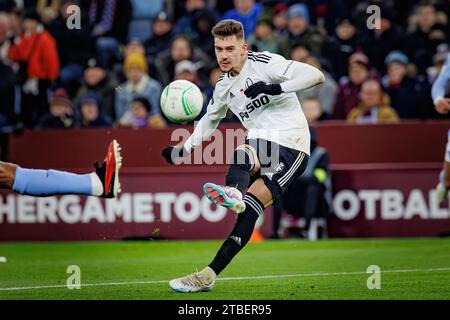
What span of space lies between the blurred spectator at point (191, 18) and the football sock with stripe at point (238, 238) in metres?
9.56

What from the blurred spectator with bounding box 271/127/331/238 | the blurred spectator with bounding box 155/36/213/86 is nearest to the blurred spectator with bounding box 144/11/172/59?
the blurred spectator with bounding box 155/36/213/86

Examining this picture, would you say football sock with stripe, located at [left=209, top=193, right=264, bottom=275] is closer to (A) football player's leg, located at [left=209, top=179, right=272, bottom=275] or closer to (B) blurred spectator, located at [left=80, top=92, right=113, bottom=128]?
(A) football player's leg, located at [left=209, top=179, right=272, bottom=275]

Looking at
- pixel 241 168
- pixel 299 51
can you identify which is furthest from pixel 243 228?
pixel 299 51

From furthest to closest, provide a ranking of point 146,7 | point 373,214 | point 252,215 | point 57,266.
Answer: point 146,7
point 373,214
point 57,266
point 252,215

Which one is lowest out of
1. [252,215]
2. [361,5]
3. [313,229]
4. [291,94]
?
[313,229]

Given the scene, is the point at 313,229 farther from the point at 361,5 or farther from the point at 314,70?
the point at 314,70

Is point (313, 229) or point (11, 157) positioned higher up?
point (11, 157)

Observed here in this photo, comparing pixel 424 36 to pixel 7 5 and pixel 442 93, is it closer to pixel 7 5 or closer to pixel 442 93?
pixel 442 93

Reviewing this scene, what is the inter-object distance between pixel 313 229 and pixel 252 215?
20.3 feet

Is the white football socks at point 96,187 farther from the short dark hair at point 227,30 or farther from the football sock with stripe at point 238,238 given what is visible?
the short dark hair at point 227,30

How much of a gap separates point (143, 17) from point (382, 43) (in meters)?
4.74

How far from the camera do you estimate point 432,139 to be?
48.7 feet

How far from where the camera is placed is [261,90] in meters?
8.55
